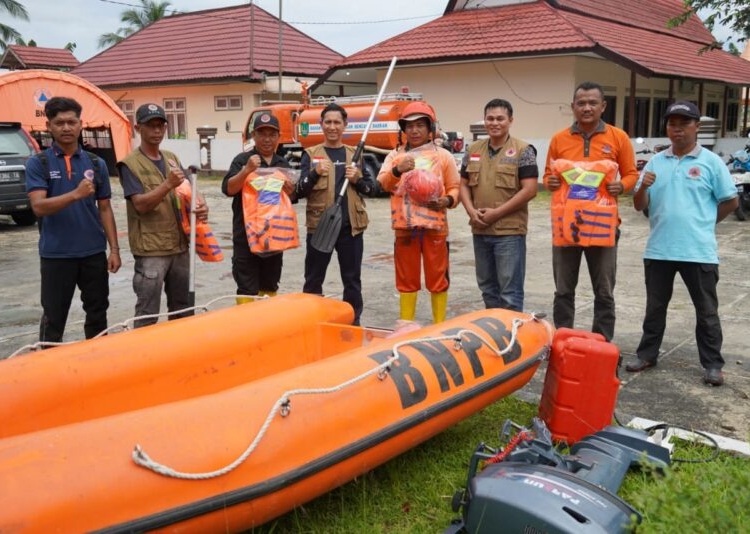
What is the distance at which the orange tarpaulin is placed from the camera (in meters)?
17.7

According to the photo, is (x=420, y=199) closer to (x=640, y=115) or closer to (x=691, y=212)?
(x=691, y=212)

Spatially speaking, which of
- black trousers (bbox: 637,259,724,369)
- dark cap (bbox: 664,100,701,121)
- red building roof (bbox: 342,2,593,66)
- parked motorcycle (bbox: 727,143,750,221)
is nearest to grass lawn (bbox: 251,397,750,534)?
black trousers (bbox: 637,259,724,369)

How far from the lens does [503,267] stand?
191 inches

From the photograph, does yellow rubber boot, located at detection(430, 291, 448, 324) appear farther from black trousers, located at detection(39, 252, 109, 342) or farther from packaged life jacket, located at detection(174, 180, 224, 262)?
black trousers, located at detection(39, 252, 109, 342)

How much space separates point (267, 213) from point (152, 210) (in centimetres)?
74

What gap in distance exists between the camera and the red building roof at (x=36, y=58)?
3447cm

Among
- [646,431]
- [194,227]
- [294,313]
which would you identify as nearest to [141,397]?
[294,313]

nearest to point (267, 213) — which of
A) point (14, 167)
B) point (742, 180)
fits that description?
point (14, 167)

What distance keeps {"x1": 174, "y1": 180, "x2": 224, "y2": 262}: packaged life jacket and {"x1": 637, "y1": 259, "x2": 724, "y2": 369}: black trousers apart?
2.93 meters

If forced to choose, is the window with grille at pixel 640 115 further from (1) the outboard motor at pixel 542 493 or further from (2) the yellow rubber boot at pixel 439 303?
(1) the outboard motor at pixel 542 493

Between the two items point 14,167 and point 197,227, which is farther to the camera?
point 14,167

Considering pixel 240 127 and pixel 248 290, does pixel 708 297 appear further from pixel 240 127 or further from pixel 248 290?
pixel 240 127

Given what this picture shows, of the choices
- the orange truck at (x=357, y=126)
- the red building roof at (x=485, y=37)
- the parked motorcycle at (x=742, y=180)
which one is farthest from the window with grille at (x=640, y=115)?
the parked motorcycle at (x=742, y=180)

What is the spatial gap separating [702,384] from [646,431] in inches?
45.5
